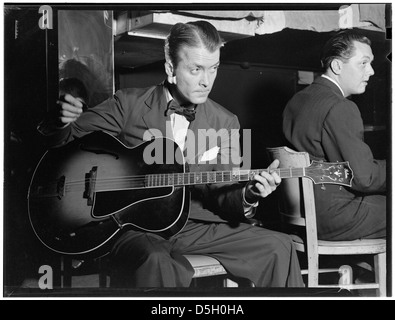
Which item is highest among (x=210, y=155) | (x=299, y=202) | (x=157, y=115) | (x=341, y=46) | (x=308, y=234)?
(x=341, y=46)

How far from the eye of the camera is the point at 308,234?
9.34 feet

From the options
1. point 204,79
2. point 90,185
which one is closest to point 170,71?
point 204,79

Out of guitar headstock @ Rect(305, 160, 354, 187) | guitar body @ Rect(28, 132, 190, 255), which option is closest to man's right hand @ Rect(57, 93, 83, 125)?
guitar body @ Rect(28, 132, 190, 255)

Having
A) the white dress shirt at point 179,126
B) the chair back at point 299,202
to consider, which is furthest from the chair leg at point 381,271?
the white dress shirt at point 179,126

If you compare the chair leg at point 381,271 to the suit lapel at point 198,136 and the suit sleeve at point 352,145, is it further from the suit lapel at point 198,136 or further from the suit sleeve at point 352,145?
the suit lapel at point 198,136

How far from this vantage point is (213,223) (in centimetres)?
297

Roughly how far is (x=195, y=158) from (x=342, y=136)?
764 mm

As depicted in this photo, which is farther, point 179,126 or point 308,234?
point 179,126

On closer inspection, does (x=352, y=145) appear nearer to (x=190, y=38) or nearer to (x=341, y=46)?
(x=341, y=46)

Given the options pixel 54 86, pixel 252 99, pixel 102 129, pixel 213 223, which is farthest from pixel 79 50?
pixel 213 223

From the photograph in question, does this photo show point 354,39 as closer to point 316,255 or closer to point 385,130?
point 385,130

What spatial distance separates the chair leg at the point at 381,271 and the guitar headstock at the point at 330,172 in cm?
42

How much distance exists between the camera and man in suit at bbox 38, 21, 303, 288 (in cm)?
291

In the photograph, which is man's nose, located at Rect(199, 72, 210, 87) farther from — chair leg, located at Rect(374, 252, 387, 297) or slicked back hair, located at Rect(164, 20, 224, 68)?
chair leg, located at Rect(374, 252, 387, 297)
